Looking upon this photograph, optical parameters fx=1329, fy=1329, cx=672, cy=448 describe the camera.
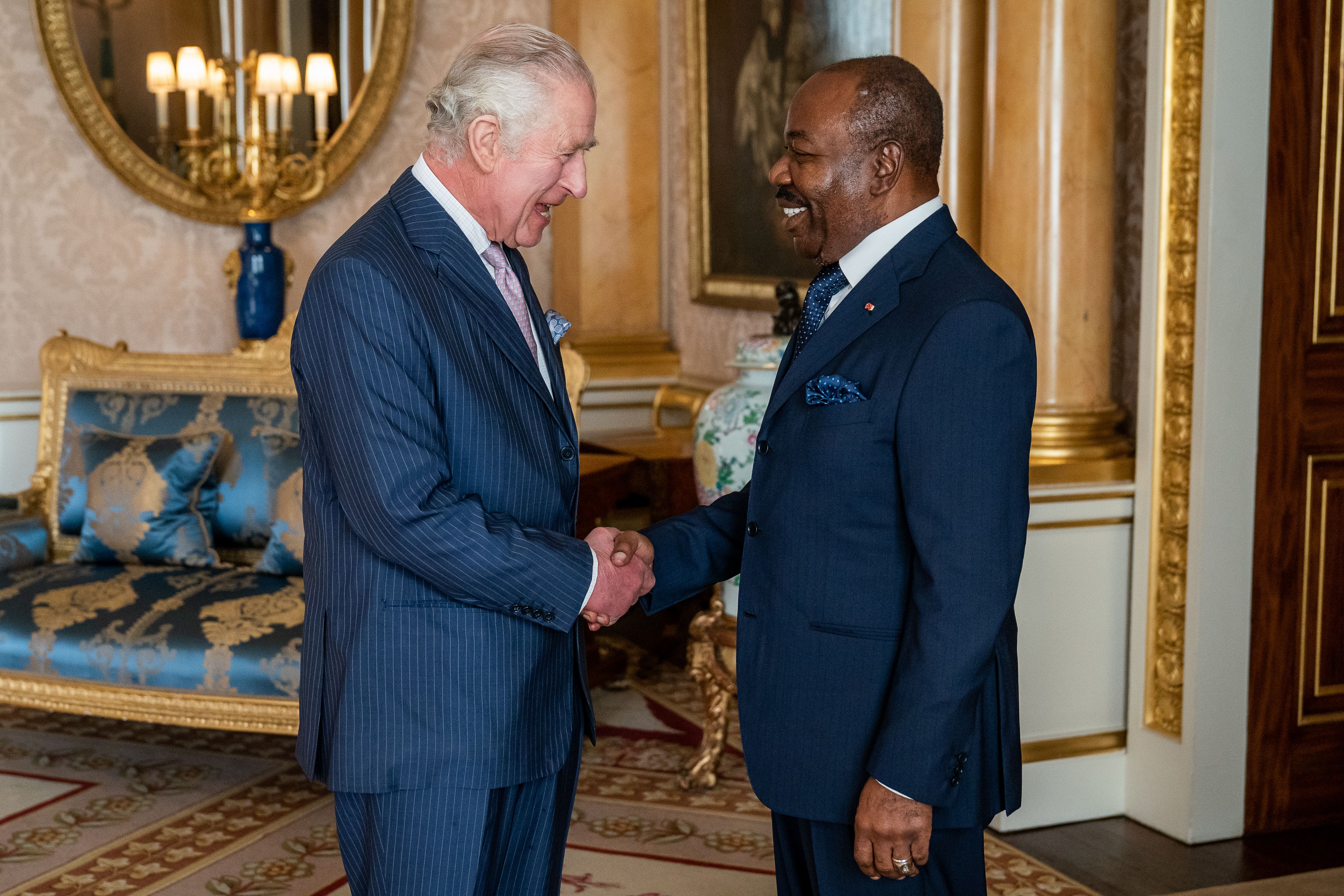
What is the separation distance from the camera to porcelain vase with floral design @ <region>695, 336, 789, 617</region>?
135 inches

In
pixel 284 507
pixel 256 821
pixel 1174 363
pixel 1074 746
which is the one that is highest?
pixel 1174 363

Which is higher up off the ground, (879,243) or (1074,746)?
(879,243)

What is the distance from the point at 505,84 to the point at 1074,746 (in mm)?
2454

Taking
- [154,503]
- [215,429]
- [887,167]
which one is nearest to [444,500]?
[887,167]

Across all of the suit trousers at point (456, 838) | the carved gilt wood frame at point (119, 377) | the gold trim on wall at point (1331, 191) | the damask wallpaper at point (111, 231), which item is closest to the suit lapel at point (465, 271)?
the suit trousers at point (456, 838)

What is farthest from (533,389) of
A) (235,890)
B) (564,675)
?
(235,890)

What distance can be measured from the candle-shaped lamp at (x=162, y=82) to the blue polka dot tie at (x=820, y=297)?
164 inches

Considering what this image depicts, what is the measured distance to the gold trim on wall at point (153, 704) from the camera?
357 cm

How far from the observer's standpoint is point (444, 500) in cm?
163

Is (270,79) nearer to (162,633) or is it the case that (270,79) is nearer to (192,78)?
(192,78)

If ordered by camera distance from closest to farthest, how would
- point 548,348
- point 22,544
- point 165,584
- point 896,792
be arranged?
point 896,792, point 548,348, point 165,584, point 22,544

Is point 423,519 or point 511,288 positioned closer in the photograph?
point 423,519

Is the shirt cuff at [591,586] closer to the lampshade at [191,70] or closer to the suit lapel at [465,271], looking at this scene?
the suit lapel at [465,271]

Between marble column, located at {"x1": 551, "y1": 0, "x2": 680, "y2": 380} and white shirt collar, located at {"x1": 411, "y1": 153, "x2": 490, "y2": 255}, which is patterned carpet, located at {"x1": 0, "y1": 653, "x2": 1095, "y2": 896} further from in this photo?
marble column, located at {"x1": 551, "y1": 0, "x2": 680, "y2": 380}
